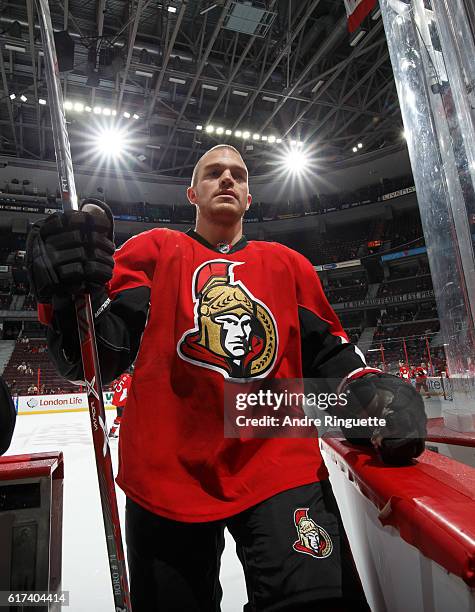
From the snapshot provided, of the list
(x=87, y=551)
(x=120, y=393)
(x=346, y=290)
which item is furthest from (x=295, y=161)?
(x=87, y=551)

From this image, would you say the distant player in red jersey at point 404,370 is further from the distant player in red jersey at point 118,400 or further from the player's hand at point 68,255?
the player's hand at point 68,255

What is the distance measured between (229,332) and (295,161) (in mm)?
17449

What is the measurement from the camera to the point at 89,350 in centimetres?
96

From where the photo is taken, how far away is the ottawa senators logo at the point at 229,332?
3.56ft

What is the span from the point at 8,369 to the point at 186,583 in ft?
55.1

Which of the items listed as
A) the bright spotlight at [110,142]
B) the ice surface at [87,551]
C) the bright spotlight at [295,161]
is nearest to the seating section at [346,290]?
the bright spotlight at [295,161]

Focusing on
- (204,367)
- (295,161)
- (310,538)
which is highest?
(295,161)

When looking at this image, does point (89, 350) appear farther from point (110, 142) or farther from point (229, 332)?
point (110, 142)

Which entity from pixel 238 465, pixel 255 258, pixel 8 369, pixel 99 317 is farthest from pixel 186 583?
pixel 8 369

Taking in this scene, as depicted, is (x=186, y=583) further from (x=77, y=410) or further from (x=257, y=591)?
→ (x=77, y=410)

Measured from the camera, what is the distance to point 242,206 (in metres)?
1.38

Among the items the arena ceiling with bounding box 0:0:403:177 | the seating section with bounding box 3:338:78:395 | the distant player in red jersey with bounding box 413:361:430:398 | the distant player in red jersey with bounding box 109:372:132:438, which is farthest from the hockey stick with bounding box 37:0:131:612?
the seating section with bounding box 3:338:78:395

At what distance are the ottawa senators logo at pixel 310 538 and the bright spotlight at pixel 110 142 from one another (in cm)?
1501

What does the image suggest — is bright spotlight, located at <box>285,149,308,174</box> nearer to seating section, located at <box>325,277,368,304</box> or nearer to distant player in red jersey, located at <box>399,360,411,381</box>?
seating section, located at <box>325,277,368,304</box>
